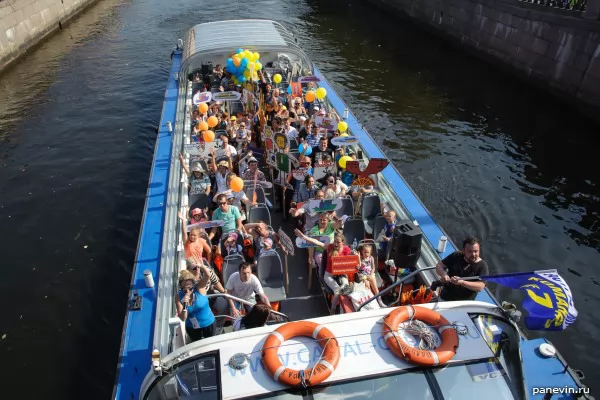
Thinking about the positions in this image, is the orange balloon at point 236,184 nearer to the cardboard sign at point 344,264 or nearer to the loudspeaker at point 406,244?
the cardboard sign at point 344,264

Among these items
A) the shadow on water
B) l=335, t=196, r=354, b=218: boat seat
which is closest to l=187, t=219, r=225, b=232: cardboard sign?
l=335, t=196, r=354, b=218: boat seat

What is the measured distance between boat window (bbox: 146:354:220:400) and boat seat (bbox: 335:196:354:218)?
4642mm

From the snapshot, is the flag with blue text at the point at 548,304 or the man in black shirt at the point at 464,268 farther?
the man in black shirt at the point at 464,268

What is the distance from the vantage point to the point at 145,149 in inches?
572

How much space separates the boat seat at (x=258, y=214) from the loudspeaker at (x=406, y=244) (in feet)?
9.27

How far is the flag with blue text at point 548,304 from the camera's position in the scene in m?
4.18

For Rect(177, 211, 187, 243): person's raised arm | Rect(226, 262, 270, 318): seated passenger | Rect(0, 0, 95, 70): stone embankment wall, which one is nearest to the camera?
Rect(226, 262, 270, 318): seated passenger

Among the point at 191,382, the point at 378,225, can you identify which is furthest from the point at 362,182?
the point at 191,382

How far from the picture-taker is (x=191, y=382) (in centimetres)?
406

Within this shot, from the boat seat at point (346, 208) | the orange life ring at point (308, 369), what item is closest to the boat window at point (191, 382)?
the orange life ring at point (308, 369)

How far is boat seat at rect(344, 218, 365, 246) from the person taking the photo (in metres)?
7.61

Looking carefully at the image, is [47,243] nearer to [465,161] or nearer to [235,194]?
[235,194]

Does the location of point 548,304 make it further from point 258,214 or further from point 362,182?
point 258,214

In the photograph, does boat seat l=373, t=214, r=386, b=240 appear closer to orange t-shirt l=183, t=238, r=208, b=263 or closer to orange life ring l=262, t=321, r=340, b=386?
orange t-shirt l=183, t=238, r=208, b=263
